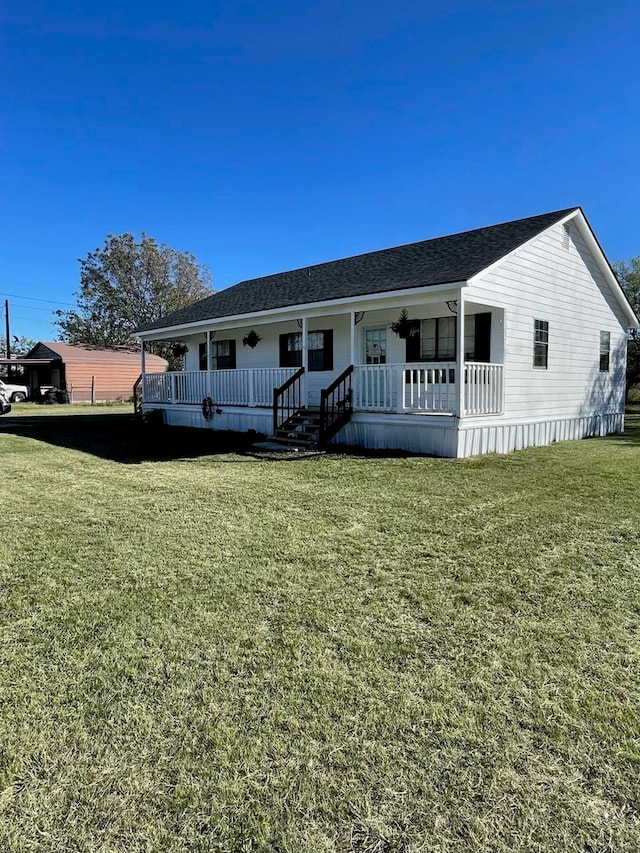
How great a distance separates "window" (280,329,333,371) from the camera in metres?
13.5

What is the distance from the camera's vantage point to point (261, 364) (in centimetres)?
1561

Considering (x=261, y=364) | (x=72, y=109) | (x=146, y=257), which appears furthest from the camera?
(x=146, y=257)

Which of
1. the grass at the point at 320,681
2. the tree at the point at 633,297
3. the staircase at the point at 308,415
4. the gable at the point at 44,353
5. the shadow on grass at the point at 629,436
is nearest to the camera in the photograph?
the grass at the point at 320,681

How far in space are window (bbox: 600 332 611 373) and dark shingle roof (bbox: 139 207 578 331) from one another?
13.4ft

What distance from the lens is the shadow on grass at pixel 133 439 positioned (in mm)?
10195

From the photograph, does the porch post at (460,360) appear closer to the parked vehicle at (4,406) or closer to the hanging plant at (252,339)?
the hanging plant at (252,339)

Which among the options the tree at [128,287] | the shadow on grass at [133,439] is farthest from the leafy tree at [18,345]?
the shadow on grass at [133,439]

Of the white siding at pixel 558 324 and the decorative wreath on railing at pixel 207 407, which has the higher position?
the white siding at pixel 558 324

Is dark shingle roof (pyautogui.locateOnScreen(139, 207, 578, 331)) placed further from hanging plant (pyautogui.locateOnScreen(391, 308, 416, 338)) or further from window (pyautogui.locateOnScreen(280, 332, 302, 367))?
window (pyautogui.locateOnScreen(280, 332, 302, 367))

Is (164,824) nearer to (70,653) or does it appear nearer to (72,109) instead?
(70,653)

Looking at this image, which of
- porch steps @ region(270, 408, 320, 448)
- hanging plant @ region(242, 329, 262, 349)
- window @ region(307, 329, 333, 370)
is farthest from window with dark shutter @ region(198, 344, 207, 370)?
porch steps @ region(270, 408, 320, 448)

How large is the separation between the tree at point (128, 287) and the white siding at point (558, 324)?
3442 centimetres

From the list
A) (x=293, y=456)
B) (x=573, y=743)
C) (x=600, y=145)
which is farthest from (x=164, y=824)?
(x=600, y=145)

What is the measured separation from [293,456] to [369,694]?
7.22 meters
